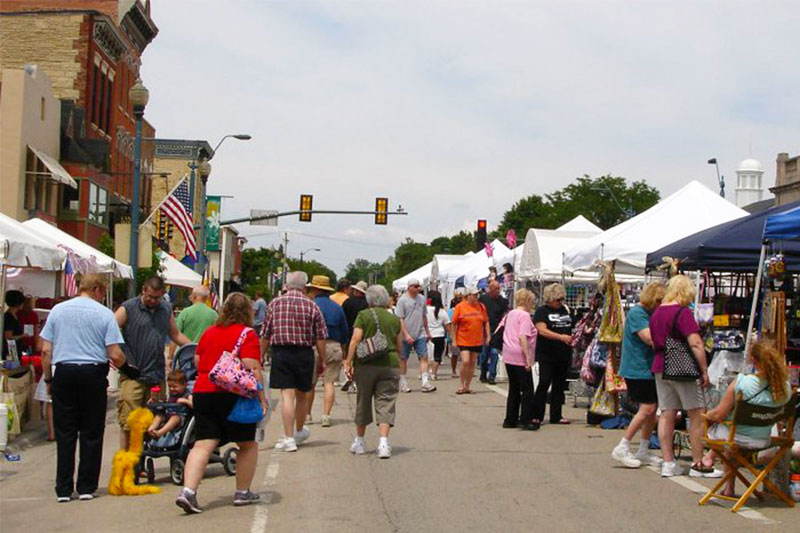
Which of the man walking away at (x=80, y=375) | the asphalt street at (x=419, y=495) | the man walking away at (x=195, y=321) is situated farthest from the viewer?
the man walking away at (x=195, y=321)

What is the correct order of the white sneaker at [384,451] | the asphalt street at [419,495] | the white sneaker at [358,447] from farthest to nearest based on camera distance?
the white sneaker at [358,447], the white sneaker at [384,451], the asphalt street at [419,495]

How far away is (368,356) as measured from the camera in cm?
1160

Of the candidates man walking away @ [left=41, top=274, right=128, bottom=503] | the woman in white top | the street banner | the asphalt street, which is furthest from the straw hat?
the street banner

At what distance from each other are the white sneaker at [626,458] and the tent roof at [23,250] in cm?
705

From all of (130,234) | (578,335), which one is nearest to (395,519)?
(578,335)

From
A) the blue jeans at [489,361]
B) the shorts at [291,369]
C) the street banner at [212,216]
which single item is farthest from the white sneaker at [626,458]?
the street banner at [212,216]

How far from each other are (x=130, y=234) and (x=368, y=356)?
11.7 metres

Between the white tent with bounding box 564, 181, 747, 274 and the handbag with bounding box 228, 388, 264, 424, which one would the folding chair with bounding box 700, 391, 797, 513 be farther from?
the white tent with bounding box 564, 181, 747, 274

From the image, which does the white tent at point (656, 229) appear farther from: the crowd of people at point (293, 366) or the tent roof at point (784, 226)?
the tent roof at point (784, 226)

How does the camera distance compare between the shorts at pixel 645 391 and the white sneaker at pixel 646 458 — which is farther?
the white sneaker at pixel 646 458

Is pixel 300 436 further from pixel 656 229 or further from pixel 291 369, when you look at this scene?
pixel 656 229

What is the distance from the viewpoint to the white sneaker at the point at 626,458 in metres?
10.9

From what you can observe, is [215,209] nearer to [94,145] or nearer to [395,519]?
[94,145]

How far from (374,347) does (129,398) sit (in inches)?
109
